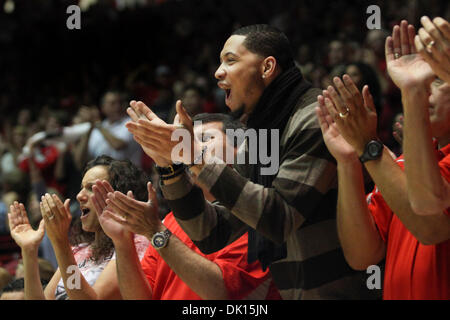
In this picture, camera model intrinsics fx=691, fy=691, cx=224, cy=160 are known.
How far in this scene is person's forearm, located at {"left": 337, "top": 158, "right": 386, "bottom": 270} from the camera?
1.71 metres

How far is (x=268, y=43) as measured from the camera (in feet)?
6.36

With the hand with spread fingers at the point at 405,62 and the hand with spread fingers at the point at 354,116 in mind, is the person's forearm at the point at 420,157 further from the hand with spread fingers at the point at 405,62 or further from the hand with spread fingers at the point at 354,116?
the hand with spread fingers at the point at 354,116

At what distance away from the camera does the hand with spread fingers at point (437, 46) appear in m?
1.46

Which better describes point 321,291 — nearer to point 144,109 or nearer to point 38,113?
point 144,109

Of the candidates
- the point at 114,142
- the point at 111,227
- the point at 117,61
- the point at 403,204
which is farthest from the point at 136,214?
the point at 117,61

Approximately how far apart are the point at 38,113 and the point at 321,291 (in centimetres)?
629

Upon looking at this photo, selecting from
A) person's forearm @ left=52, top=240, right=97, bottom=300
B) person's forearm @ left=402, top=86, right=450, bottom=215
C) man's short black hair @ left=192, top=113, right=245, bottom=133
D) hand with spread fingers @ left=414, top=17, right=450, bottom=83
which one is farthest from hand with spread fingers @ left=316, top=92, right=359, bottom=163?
person's forearm @ left=52, top=240, right=97, bottom=300

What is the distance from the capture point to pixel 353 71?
2.60 metres

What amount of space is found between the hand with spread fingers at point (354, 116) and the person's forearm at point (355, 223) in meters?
0.08

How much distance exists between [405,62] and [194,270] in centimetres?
79

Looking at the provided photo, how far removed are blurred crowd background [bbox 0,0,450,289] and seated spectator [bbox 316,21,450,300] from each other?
199 centimetres

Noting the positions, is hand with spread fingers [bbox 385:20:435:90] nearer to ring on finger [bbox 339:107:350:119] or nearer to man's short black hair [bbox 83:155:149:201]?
ring on finger [bbox 339:107:350:119]

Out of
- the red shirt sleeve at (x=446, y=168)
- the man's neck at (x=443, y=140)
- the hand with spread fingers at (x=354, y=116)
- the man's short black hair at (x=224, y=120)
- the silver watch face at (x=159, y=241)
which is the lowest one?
the silver watch face at (x=159, y=241)

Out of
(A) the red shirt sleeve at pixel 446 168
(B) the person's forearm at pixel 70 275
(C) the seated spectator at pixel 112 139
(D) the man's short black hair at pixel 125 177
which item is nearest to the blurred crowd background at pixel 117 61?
(C) the seated spectator at pixel 112 139
